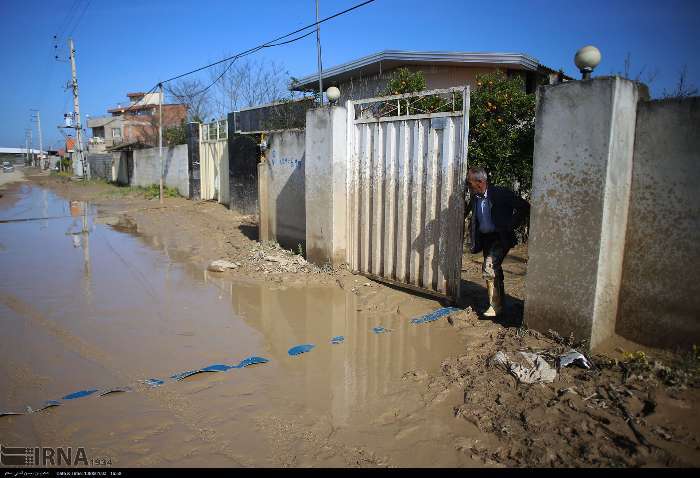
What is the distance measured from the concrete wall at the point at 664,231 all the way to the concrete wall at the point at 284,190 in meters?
5.36

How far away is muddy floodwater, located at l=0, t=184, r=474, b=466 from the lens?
3.06m

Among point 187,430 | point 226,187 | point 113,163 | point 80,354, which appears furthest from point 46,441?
point 113,163

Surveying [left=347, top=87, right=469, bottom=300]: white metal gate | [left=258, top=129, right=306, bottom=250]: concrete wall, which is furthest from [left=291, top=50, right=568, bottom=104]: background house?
[left=347, top=87, right=469, bottom=300]: white metal gate

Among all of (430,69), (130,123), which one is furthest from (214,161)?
A: (130,123)

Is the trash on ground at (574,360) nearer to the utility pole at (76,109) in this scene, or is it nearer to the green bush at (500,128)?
the green bush at (500,128)

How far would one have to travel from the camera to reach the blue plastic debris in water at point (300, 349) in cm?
450

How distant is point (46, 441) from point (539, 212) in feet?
13.7

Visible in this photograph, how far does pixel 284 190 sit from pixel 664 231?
21.0 feet

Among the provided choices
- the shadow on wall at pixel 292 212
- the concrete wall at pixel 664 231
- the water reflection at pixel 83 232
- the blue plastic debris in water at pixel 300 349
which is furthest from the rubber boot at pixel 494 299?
the water reflection at pixel 83 232

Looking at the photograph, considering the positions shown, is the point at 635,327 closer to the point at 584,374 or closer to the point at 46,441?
the point at 584,374

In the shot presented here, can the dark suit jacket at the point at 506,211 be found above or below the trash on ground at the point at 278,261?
above

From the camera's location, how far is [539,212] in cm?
428

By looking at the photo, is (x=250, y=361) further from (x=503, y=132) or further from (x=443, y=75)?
(x=443, y=75)

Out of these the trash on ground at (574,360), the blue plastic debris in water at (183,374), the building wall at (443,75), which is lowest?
the blue plastic debris in water at (183,374)
